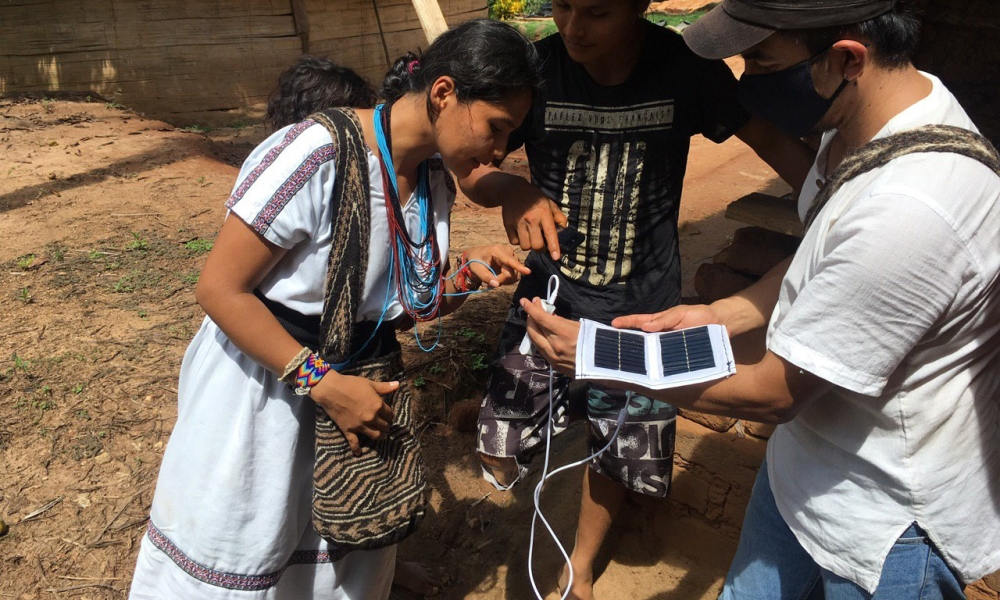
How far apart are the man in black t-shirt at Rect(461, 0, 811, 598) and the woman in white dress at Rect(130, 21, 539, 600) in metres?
0.37

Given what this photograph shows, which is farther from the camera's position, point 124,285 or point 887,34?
point 124,285

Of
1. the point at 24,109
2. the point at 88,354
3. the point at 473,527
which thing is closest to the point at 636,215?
the point at 473,527

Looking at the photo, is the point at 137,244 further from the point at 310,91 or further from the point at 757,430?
the point at 757,430

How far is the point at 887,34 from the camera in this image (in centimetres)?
140

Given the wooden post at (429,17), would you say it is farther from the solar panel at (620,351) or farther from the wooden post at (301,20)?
the wooden post at (301,20)

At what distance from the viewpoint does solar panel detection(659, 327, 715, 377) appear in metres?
1.52

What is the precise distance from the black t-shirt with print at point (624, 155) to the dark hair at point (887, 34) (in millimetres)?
763

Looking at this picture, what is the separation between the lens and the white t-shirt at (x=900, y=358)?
123 centimetres

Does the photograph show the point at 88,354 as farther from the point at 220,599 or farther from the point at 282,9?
the point at 282,9

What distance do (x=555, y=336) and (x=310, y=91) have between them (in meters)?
1.33

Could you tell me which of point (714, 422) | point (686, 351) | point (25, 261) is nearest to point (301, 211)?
point (686, 351)

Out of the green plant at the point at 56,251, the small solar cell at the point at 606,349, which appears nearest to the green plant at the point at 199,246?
the green plant at the point at 56,251

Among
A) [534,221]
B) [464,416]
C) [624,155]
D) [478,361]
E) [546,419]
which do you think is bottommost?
[464,416]

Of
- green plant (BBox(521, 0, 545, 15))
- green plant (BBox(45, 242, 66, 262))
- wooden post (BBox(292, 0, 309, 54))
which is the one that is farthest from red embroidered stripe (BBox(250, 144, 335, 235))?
green plant (BBox(521, 0, 545, 15))
